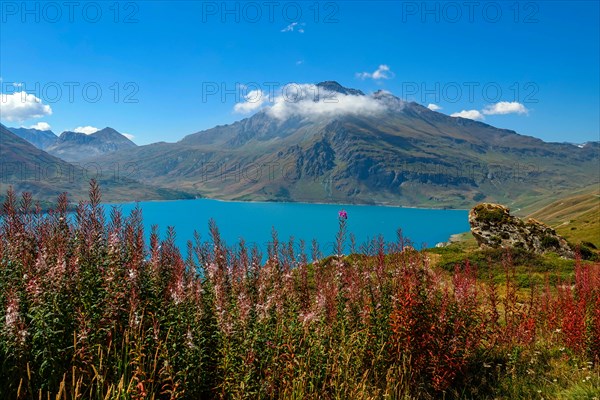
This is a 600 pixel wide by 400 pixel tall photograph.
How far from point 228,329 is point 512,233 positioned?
34635 millimetres

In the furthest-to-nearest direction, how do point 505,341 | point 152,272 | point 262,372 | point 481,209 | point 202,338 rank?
point 481,209
point 505,341
point 152,272
point 262,372
point 202,338

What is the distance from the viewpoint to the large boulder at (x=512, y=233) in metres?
32.0

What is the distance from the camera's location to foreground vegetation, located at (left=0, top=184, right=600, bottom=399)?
4.97 m

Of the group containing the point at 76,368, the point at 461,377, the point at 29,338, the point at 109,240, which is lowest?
the point at 461,377

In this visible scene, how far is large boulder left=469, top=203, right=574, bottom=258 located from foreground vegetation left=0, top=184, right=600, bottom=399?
26161mm

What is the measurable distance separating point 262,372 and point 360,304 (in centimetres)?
283

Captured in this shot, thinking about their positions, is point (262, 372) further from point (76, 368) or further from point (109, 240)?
point (109, 240)

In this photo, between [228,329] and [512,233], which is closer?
[228,329]

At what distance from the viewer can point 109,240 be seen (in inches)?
256

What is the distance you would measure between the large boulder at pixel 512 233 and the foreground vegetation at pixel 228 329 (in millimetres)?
26161

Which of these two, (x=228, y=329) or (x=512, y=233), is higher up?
(x=228, y=329)

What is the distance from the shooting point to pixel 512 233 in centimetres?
3388

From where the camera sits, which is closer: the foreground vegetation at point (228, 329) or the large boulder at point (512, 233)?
the foreground vegetation at point (228, 329)

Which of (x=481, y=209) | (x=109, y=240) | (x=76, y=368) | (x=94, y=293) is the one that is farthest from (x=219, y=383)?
(x=481, y=209)
